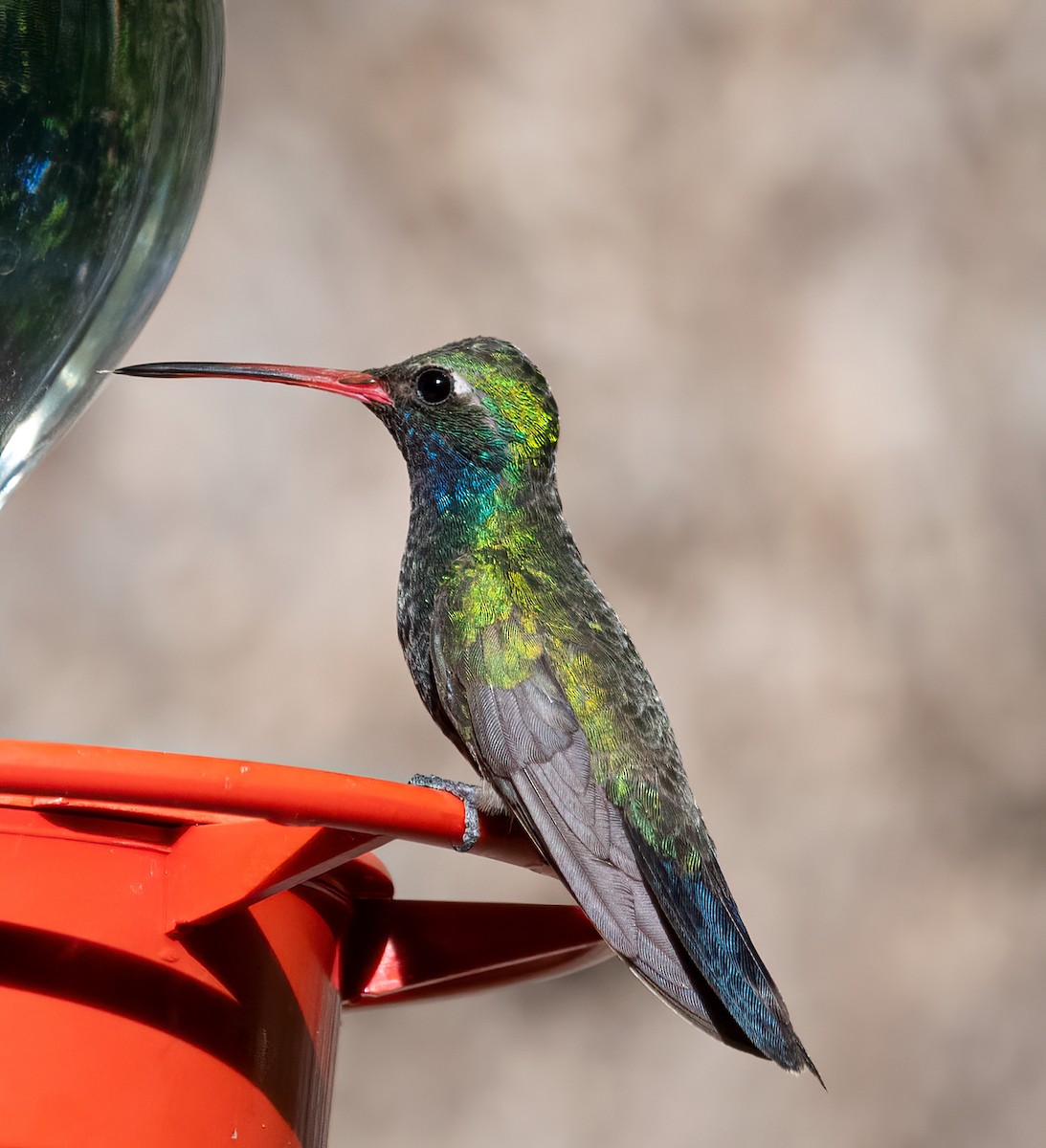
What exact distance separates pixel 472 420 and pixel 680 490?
183 centimetres

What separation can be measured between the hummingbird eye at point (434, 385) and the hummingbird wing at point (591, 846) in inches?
14.0

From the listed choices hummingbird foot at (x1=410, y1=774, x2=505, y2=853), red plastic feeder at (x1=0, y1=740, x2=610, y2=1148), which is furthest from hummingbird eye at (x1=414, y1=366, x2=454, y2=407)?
red plastic feeder at (x1=0, y1=740, x2=610, y2=1148)

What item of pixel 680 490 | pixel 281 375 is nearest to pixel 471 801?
pixel 281 375

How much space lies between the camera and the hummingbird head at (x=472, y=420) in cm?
211

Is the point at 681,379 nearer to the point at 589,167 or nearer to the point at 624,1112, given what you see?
the point at 589,167

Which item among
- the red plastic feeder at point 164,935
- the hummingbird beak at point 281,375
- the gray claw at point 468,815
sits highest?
the hummingbird beak at point 281,375

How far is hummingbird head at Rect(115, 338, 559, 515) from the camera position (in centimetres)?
211

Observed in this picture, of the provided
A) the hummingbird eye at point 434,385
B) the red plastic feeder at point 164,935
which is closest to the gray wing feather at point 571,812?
the red plastic feeder at point 164,935

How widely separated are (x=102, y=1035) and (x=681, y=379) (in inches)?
118

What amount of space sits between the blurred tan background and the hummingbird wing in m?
1.80

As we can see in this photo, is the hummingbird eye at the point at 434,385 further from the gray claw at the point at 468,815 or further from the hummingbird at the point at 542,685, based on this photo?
the gray claw at the point at 468,815

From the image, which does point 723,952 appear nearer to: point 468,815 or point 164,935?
point 468,815

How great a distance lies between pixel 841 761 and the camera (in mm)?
3836

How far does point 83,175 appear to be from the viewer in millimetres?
1738
